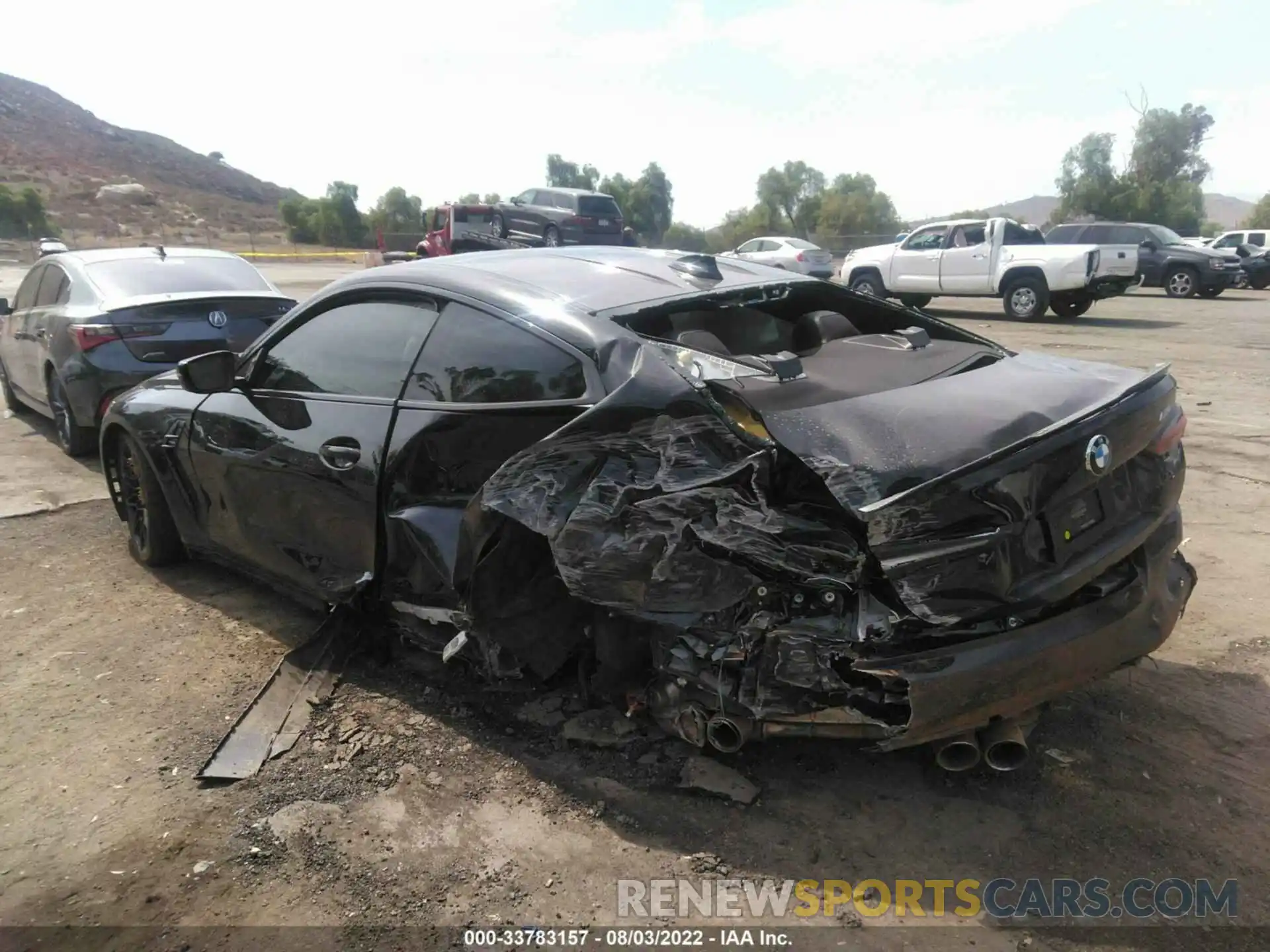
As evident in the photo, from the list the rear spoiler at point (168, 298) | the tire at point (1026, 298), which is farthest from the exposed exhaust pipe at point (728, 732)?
the tire at point (1026, 298)

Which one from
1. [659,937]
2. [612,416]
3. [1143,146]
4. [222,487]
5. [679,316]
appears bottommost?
[659,937]

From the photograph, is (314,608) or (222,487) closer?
(314,608)

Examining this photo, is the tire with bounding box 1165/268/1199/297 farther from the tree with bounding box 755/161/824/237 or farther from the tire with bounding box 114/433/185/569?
the tree with bounding box 755/161/824/237

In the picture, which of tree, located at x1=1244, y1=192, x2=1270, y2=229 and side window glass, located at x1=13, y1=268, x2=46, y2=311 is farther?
tree, located at x1=1244, y1=192, x2=1270, y2=229

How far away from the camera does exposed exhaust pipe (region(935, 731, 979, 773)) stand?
2479 mm

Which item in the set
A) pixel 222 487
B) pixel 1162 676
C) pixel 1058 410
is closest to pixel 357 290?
pixel 222 487

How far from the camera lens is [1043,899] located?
2250mm

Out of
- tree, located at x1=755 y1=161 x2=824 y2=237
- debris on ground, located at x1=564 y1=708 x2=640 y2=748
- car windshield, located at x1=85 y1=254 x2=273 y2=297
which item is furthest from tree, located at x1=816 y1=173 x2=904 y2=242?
debris on ground, located at x1=564 y1=708 x2=640 y2=748

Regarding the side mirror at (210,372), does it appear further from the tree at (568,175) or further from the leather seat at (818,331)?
the tree at (568,175)

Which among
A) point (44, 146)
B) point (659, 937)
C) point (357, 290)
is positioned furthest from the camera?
point (44, 146)

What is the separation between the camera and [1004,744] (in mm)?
2502

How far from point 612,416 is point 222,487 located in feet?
7.34

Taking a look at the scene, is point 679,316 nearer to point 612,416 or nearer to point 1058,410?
point 612,416

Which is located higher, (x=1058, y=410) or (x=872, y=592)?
(x=1058, y=410)
